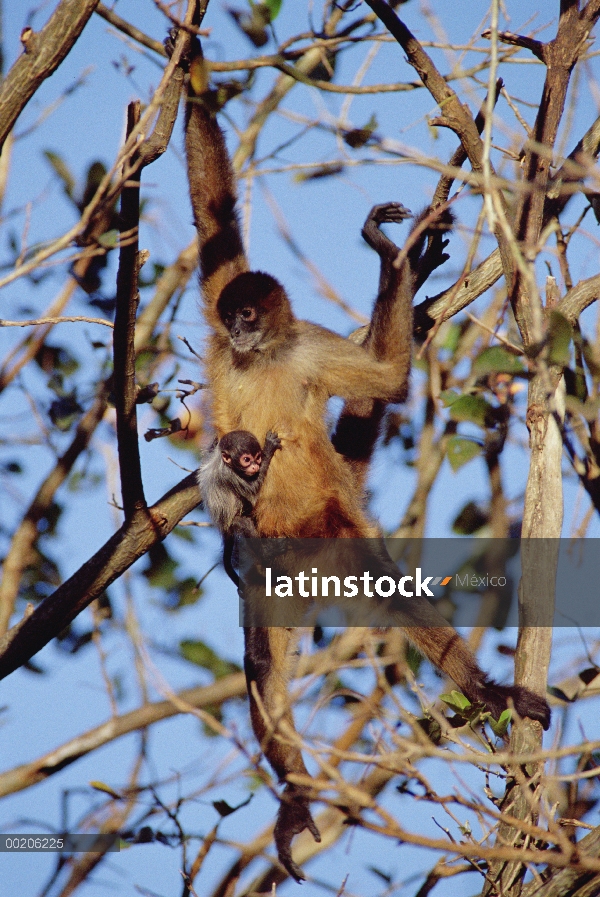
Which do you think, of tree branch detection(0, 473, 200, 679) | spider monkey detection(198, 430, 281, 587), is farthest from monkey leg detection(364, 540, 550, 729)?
tree branch detection(0, 473, 200, 679)

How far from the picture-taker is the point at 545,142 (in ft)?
14.0

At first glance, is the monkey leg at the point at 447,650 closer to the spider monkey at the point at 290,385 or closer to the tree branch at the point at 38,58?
the spider monkey at the point at 290,385

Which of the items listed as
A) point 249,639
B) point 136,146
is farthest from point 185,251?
point 136,146

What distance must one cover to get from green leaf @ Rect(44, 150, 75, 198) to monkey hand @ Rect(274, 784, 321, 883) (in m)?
Answer: 4.34

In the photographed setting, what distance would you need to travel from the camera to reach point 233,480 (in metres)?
5.52

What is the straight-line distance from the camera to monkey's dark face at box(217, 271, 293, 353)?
18.6 feet

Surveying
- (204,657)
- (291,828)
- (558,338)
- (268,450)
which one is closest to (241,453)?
(268,450)

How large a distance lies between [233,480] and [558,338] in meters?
2.50

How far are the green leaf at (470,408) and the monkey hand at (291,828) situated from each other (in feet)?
8.51

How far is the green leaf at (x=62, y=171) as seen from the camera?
257 inches

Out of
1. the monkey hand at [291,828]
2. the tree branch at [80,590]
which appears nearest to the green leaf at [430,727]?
the monkey hand at [291,828]

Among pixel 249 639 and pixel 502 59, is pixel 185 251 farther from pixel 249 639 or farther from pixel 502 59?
pixel 249 639

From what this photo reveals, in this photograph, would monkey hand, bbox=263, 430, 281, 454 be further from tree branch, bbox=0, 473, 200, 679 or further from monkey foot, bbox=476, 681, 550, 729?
monkey foot, bbox=476, 681, 550, 729

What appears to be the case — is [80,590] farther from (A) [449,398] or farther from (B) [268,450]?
(A) [449,398]
